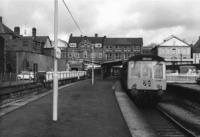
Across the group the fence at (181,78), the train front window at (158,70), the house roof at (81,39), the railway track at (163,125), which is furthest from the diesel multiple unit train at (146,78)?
the house roof at (81,39)

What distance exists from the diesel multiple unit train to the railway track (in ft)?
3.36

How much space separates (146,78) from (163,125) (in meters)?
3.92

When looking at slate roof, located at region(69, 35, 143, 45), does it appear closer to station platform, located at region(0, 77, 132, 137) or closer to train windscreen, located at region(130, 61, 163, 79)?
train windscreen, located at region(130, 61, 163, 79)

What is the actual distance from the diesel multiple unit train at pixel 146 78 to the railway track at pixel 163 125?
3.36 feet

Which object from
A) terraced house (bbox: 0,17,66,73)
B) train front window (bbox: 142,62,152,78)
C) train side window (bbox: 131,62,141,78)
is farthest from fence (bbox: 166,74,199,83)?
train side window (bbox: 131,62,141,78)

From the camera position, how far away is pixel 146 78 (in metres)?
13.9

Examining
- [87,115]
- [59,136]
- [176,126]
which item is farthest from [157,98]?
[59,136]

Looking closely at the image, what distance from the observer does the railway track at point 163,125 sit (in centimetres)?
889

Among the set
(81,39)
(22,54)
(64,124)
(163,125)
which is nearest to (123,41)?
(81,39)

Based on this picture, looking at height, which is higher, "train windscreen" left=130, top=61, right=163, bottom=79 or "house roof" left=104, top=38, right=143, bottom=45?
"house roof" left=104, top=38, right=143, bottom=45

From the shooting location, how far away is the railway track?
8.89 m

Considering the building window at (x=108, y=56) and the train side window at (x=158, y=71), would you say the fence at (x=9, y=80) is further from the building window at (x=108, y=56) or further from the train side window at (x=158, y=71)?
the building window at (x=108, y=56)

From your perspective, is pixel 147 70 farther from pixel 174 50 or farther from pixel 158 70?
pixel 174 50

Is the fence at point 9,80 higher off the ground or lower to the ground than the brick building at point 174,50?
lower
